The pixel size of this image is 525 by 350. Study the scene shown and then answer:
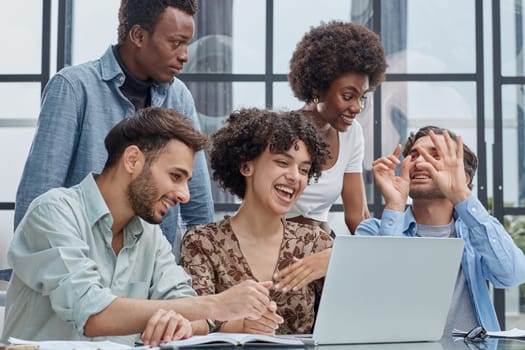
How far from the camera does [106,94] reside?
2605 millimetres

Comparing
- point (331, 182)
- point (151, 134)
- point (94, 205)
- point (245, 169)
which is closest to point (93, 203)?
point (94, 205)

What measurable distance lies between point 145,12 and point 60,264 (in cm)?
104

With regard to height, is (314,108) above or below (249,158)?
above

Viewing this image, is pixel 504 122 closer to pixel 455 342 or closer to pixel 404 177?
pixel 404 177

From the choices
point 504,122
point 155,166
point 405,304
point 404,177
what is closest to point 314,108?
point 404,177

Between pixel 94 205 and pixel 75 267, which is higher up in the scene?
pixel 94 205

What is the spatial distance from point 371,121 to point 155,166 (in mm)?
2602

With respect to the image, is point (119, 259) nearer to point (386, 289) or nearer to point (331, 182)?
point (386, 289)

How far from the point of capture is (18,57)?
477 centimetres

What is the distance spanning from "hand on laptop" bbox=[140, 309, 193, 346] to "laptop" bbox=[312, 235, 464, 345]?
282mm

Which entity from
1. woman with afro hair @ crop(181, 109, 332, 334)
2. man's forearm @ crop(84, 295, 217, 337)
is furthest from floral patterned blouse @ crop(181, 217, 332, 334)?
man's forearm @ crop(84, 295, 217, 337)

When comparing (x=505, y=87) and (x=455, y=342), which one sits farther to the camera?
(x=505, y=87)

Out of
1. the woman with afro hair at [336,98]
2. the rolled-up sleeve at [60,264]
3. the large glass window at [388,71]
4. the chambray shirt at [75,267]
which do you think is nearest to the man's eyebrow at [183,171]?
the chambray shirt at [75,267]

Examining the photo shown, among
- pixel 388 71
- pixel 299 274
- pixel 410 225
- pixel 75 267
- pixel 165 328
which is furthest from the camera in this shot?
pixel 388 71
